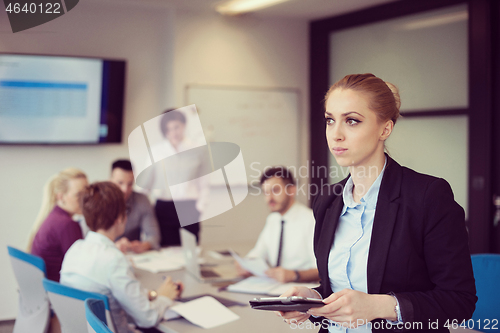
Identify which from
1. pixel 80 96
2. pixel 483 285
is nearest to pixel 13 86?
pixel 80 96

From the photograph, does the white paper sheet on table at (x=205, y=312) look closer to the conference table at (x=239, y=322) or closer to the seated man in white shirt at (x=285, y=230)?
the conference table at (x=239, y=322)

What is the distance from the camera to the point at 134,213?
3.45m

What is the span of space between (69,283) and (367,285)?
143 cm

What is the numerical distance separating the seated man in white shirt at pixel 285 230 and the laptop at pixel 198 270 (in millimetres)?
335

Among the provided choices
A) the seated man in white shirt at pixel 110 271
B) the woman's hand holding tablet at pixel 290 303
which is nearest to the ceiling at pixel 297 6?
the seated man in white shirt at pixel 110 271

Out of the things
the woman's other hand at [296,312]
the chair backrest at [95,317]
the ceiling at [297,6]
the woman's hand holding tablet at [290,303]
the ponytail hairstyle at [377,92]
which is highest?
the ceiling at [297,6]

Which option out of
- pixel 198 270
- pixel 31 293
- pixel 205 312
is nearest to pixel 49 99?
pixel 31 293

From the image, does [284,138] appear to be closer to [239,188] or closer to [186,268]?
[239,188]

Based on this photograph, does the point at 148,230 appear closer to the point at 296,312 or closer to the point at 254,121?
the point at 254,121

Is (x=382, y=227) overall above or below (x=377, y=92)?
below

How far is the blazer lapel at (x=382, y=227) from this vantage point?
3.76 ft

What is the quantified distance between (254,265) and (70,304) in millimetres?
938

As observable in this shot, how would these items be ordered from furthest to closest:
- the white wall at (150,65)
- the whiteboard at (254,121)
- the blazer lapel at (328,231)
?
the whiteboard at (254,121)
the white wall at (150,65)
the blazer lapel at (328,231)

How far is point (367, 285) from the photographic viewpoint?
1.17 m
